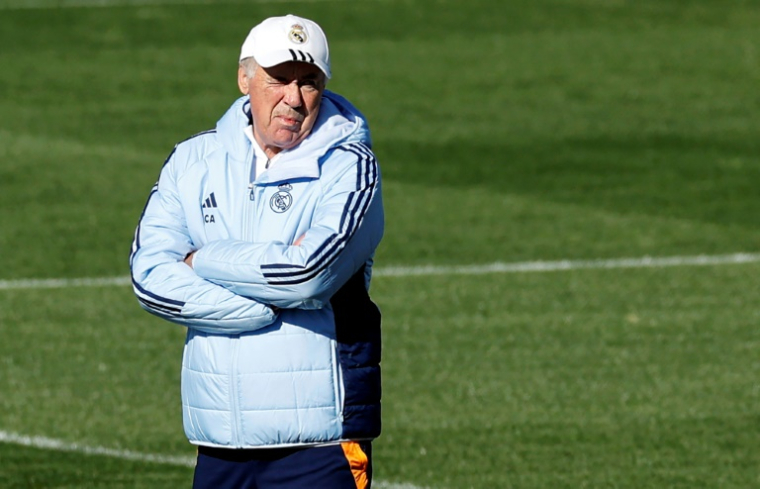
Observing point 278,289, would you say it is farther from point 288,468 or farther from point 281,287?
point 288,468

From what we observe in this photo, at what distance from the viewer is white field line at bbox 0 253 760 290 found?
11.4 m

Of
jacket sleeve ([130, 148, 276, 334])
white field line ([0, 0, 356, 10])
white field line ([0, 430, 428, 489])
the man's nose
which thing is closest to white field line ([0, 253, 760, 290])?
white field line ([0, 430, 428, 489])

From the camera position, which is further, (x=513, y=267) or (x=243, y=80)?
(x=513, y=267)

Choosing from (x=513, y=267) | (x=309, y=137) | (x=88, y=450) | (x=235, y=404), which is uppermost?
(x=309, y=137)

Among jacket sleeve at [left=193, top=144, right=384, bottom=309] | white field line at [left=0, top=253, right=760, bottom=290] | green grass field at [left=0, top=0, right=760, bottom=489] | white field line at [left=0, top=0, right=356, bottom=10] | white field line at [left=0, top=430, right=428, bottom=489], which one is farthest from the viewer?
white field line at [left=0, top=0, right=356, bottom=10]

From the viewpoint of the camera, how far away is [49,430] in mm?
8359

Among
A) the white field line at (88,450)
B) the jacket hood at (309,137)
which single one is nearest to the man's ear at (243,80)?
the jacket hood at (309,137)

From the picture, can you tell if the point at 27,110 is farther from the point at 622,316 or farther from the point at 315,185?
the point at 315,185

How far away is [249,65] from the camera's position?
481cm

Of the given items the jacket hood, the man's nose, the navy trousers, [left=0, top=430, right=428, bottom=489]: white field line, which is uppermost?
the man's nose

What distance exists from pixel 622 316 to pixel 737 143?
612 cm

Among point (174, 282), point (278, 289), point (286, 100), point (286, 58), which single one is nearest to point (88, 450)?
point (174, 282)

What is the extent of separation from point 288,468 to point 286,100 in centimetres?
108

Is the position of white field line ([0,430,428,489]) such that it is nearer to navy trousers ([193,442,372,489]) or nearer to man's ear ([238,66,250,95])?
navy trousers ([193,442,372,489])
